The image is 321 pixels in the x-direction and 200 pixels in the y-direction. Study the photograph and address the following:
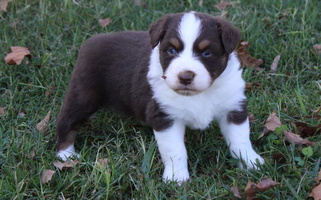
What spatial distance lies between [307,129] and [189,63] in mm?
1372

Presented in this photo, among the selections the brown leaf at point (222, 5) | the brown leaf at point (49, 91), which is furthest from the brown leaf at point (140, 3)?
the brown leaf at point (49, 91)

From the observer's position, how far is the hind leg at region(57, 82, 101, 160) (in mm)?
4746

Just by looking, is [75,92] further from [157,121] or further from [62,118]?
[157,121]

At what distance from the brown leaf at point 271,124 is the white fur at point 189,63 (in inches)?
36.5

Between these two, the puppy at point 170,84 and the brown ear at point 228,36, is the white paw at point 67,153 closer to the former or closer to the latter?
the puppy at point 170,84

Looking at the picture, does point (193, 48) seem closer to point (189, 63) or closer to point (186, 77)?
point (189, 63)

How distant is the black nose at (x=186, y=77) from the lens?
3.69 metres

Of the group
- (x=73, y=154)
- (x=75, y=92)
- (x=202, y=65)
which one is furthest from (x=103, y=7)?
(x=202, y=65)

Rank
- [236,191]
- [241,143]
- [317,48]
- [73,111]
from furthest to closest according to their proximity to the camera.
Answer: [317,48] < [73,111] < [241,143] < [236,191]

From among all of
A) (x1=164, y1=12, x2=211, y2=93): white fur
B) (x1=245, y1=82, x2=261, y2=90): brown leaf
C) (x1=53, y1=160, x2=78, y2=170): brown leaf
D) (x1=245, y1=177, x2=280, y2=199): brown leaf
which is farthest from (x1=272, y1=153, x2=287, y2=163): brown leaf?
(x1=53, y1=160, x2=78, y2=170): brown leaf

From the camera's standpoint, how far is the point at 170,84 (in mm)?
3824

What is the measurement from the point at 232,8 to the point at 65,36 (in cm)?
208

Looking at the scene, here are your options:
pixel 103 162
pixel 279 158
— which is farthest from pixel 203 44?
pixel 103 162

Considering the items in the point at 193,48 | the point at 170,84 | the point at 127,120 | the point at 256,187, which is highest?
the point at 193,48
